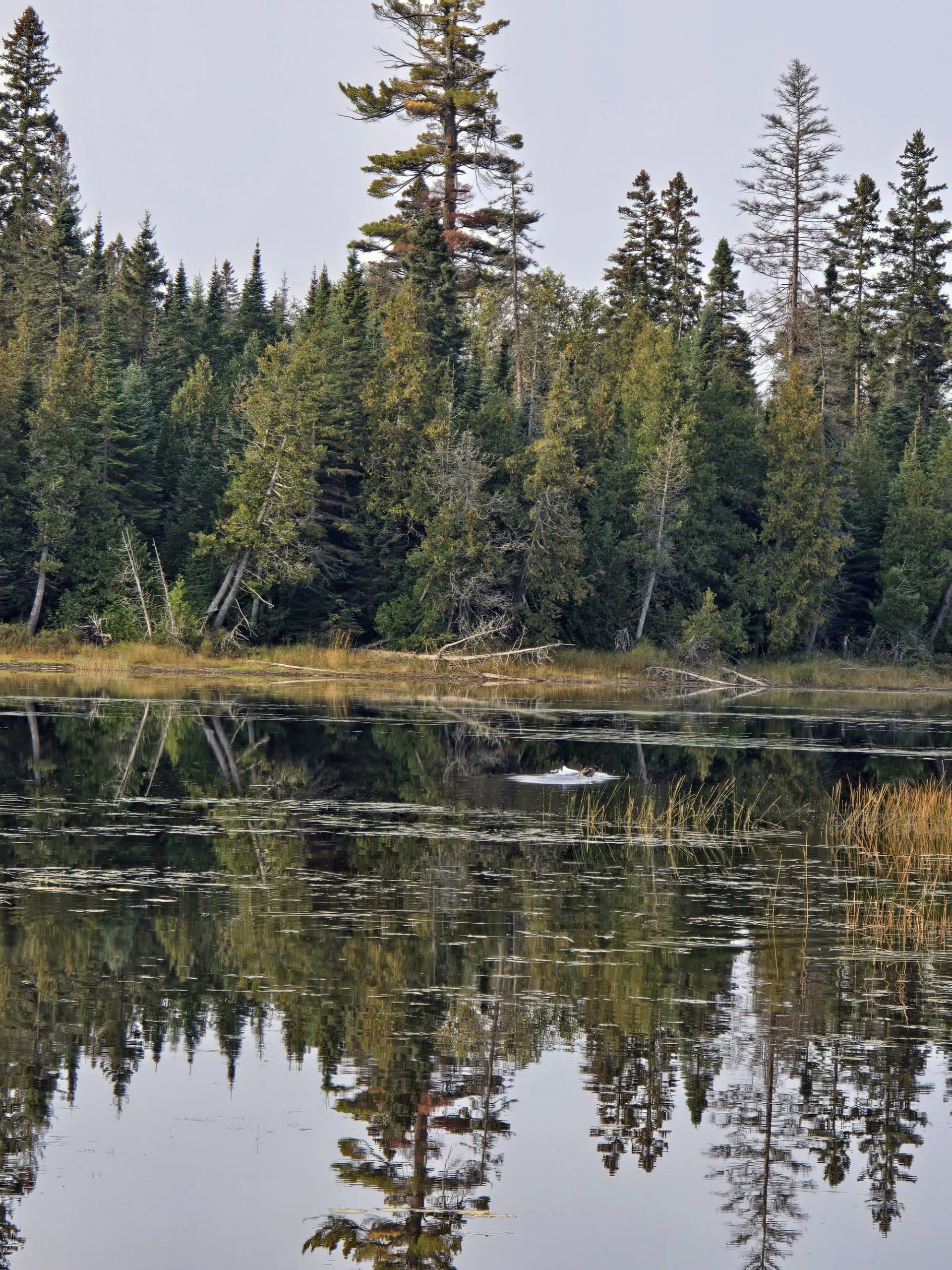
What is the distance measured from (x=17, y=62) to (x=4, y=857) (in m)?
88.4

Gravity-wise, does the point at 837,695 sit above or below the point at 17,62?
below

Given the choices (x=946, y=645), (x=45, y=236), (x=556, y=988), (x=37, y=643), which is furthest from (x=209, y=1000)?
(x=45, y=236)

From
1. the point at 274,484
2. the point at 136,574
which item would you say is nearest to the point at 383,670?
the point at 274,484

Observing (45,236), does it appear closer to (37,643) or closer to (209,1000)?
Result: (37,643)

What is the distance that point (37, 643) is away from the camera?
5606 cm

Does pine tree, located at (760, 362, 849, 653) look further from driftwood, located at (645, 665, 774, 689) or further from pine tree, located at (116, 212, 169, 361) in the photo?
pine tree, located at (116, 212, 169, 361)

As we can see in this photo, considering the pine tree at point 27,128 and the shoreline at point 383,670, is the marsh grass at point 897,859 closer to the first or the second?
the shoreline at point 383,670

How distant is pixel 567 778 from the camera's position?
85.6ft

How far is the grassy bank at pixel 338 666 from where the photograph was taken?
54250 millimetres

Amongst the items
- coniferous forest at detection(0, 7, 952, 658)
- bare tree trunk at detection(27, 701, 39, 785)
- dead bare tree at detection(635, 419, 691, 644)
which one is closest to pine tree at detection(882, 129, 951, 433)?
coniferous forest at detection(0, 7, 952, 658)

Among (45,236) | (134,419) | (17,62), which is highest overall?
(17,62)

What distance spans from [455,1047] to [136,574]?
47.0m

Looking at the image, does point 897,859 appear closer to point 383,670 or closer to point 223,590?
point 383,670

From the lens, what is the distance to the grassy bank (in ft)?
178
